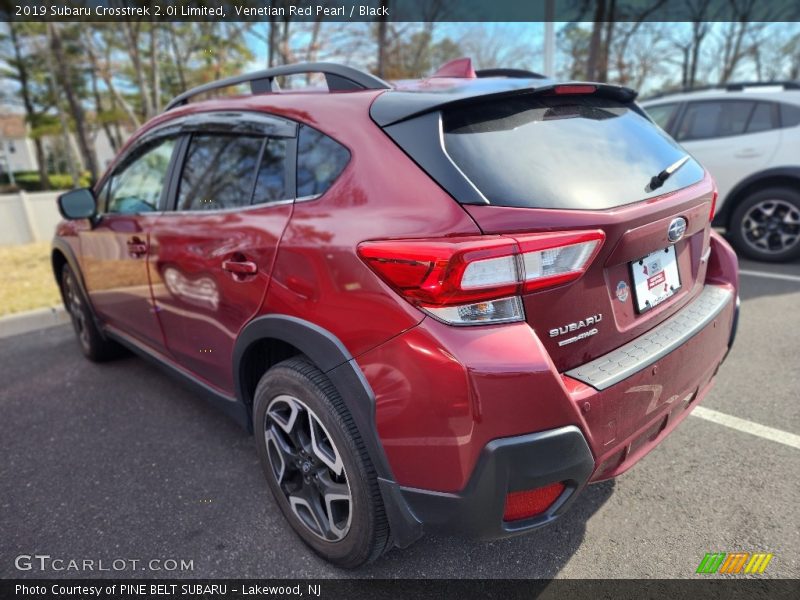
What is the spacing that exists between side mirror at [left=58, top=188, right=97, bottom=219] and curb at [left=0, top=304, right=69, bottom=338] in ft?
7.89

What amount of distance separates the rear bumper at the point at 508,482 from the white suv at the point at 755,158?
5576mm

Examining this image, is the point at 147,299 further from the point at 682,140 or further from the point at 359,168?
the point at 682,140

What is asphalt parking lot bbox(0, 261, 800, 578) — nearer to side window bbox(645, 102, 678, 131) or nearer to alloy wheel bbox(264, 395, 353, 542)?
alloy wheel bbox(264, 395, 353, 542)

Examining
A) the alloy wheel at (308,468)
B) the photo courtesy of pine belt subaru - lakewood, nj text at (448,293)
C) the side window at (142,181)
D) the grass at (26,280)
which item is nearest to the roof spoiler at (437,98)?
the photo courtesy of pine belt subaru - lakewood, nj text at (448,293)

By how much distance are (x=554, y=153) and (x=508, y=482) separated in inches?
42.0

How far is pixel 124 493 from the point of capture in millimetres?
2389

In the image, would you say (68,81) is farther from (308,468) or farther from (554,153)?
(554,153)

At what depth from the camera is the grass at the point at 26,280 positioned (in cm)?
548

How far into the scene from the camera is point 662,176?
1926 mm

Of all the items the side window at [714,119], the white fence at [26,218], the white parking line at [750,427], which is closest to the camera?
the white parking line at [750,427]

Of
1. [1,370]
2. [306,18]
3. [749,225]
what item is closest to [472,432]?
[1,370]

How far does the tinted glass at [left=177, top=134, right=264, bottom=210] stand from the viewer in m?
2.19

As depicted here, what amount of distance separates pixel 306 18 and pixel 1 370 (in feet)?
44.3

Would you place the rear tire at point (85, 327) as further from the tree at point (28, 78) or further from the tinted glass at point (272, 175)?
the tree at point (28, 78)
